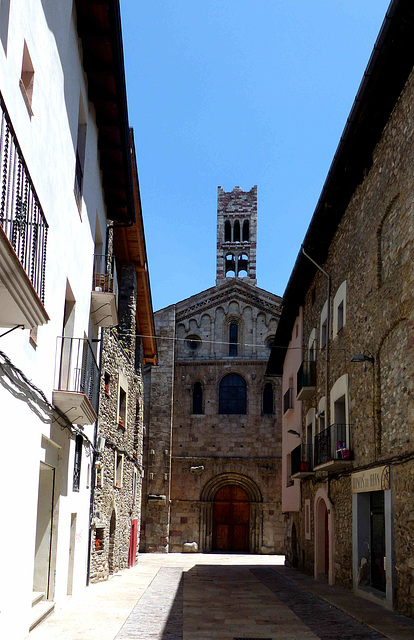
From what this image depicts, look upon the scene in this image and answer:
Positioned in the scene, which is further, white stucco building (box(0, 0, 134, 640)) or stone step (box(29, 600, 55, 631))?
stone step (box(29, 600, 55, 631))

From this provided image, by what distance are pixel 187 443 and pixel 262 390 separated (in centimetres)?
466

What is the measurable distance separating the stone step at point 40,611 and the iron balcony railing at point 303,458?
10.2 metres

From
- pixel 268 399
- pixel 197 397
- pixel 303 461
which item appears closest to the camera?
pixel 303 461

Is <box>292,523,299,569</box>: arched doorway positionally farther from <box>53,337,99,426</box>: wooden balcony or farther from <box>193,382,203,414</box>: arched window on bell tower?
<box>53,337,99,426</box>: wooden balcony

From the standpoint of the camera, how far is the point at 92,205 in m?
13.5

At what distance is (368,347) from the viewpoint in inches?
548

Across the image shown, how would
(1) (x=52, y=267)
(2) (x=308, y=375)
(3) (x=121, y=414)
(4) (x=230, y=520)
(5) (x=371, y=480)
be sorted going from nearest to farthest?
(1) (x=52, y=267), (5) (x=371, y=480), (2) (x=308, y=375), (3) (x=121, y=414), (4) (x=230, y=520)

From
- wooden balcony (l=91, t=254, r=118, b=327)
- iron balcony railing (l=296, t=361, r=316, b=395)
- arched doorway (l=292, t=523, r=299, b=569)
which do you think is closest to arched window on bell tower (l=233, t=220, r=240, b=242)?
arched doorway (l=292, t=523, r=299, b=569)

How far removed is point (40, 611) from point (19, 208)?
19.4ft

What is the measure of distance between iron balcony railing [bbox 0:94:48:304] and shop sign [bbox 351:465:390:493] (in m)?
7.22

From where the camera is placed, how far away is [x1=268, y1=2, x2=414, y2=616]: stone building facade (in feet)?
37.0

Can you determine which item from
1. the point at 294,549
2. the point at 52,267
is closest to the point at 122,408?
the point at 294,549

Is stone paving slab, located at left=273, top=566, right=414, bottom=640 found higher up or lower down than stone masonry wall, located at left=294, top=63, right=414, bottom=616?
lower down

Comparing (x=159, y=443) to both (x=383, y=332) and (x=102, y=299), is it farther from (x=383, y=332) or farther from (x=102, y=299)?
(x=383, y=332)
